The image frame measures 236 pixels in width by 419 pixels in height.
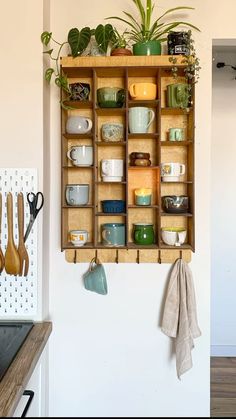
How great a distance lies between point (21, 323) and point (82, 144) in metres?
0.84

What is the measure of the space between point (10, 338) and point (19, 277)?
0.25m

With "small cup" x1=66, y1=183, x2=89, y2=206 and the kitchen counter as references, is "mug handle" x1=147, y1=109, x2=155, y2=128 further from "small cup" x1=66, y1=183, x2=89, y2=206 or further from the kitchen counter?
the kitchen counter

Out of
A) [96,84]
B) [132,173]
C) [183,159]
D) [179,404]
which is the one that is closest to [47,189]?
[132,173]

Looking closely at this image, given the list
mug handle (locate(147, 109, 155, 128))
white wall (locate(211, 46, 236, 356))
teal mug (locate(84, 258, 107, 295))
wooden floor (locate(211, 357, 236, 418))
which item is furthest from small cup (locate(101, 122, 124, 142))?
wooden floor (locate(211, 357, 236, 418))

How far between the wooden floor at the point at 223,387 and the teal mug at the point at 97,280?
1.17 m

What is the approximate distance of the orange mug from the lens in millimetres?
1442

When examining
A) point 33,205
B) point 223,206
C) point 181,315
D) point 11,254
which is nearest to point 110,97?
point 33,205

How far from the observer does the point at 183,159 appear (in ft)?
5.17

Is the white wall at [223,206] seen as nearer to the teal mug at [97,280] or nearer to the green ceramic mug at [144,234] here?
the green ceramic mug at [144,234]

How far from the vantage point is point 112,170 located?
1.46 meters

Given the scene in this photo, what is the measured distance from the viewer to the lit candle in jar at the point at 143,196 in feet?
4.89

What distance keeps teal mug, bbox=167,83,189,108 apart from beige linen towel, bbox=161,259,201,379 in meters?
0.71

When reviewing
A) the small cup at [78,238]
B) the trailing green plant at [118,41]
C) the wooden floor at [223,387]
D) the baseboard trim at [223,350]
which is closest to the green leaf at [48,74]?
the trailing green plant at [118,41]

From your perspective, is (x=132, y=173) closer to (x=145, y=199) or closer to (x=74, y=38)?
(x=145, y=199)
